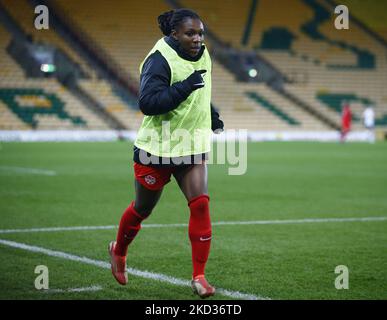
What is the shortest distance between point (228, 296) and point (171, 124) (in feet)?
4.22

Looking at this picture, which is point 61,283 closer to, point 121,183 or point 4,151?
point 121,183

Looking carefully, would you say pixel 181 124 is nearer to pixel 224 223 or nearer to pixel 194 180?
pixel 194 180

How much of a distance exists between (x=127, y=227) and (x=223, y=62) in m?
37.8

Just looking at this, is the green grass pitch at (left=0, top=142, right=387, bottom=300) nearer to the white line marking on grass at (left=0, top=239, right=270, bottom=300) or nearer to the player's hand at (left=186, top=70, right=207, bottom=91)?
the white line marking on grass at (left=0, top=239, right=270, bottom=300)

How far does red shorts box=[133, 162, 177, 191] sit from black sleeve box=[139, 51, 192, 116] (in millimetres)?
442

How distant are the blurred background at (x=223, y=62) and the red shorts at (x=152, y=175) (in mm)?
29653

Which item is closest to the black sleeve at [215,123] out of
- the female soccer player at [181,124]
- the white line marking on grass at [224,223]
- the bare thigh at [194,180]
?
the female soccer player at [181,124]

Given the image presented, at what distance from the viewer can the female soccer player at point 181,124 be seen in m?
5.66

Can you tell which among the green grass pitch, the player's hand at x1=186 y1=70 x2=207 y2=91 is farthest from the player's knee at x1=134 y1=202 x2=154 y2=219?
the player's hand at x1=186 y1=70 x2=207 y2=91

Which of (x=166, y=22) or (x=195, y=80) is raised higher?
(x=166, y=22)

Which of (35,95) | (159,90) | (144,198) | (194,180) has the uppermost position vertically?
(35,95)

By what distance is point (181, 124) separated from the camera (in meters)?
5.82

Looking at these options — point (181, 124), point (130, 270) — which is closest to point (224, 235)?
point (130, 270)

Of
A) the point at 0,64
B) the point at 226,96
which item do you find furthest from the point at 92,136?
the point at 226,96
